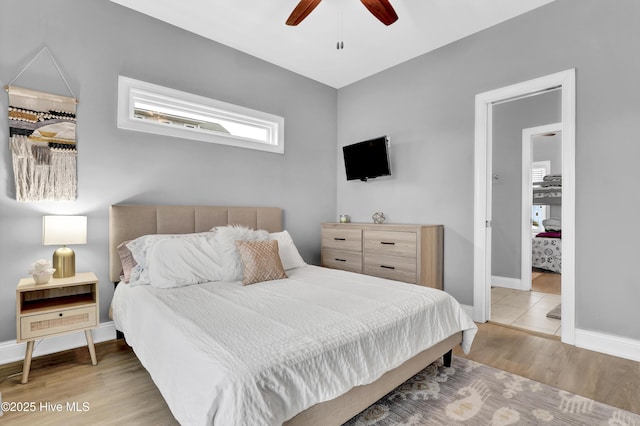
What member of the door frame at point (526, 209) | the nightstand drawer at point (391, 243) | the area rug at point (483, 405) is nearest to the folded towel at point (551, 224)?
the door frame at point (526, 209)

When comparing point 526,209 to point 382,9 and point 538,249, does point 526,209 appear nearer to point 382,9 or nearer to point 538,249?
point 538,249

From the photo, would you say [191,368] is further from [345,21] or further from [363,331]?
[345,21]

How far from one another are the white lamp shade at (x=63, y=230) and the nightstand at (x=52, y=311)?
0.93 feet

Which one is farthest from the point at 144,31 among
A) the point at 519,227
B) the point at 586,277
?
the point at 519,227

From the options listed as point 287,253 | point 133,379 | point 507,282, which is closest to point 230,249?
point 287,253

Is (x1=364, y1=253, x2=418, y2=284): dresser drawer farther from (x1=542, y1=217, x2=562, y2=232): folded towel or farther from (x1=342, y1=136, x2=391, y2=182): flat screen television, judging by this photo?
(x1=542, y1=217, x2=562, y2=232): folded towel

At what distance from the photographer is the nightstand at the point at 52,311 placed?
206cm

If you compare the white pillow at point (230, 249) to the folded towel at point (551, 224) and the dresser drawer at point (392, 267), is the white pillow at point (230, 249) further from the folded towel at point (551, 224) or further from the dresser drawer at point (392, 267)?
the folded towel at point (551, 224)

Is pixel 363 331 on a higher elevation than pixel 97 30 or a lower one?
lower

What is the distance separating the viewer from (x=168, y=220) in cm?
296

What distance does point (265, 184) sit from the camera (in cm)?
386

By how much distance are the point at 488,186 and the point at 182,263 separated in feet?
9.83

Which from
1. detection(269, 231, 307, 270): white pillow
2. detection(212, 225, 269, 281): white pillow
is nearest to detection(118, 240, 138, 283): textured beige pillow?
detection(212, 225, 269, 281): white pillow

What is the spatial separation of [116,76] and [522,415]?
12.6ft
